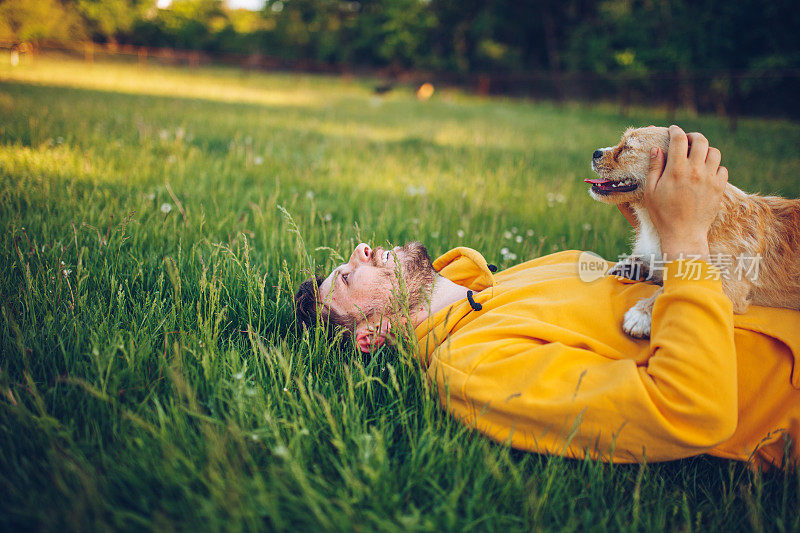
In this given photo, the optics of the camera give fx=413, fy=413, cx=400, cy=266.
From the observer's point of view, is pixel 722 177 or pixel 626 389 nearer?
pixel 626 389

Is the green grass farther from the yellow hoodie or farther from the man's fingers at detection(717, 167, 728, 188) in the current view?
the man's fingers at detection(717, 167, 728, 188)

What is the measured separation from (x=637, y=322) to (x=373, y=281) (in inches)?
48.6

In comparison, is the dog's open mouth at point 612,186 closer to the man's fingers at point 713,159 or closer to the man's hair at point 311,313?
the man's fingers at point 713,159

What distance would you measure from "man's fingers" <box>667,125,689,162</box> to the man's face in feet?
4.07

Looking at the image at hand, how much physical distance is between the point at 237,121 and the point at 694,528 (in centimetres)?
971

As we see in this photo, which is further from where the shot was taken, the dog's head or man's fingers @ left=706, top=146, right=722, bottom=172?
the dog's head

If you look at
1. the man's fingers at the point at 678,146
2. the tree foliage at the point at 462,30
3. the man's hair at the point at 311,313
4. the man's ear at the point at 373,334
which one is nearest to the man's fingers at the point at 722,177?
the man's fingers at the point at 678,146

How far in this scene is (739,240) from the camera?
188 centimetres

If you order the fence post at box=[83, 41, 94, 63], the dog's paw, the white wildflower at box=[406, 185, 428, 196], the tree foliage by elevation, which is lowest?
the dog's paw

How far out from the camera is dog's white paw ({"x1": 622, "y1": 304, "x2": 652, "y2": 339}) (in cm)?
174

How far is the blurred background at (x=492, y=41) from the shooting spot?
66.8 ft

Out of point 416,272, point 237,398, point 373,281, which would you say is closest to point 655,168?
point 416,272

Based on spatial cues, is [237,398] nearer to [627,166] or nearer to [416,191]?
[627,166]

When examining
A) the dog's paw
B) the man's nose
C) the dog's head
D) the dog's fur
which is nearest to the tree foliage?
the dog's fur
